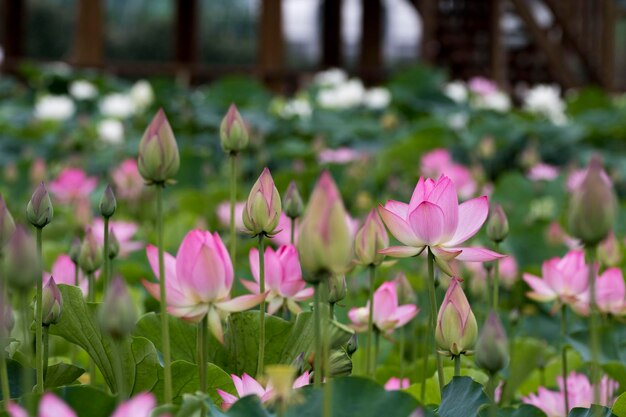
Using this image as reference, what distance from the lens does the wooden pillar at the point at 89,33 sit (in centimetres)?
581

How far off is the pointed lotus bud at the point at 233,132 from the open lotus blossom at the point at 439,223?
0.17m

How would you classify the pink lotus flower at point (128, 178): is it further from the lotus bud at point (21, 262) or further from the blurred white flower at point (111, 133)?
the lotus bud at point (21, 262)

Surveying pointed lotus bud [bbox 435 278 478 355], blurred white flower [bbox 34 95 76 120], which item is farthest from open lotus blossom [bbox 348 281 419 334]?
blurred white flower [bbox 34 95 76 120]

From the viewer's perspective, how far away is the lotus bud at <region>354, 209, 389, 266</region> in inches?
28.3

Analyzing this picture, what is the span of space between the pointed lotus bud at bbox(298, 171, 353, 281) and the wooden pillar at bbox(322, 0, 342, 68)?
7975 mm

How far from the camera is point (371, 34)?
8.58 m

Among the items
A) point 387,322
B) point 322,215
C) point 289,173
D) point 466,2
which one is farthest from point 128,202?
point 466,2

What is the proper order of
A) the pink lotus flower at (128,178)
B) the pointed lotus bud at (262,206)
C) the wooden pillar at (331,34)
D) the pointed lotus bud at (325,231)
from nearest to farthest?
the pointed lotus bud at (325,231) < the pointed lotus bud at (262,206) < the pink lotus flower at (128,178) < the wooden pillar at (331,34)

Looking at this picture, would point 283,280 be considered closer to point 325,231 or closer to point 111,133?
point 325,231

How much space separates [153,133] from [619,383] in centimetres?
52

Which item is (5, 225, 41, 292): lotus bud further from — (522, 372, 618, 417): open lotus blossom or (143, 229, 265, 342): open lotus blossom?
(522, 372, 618, 417): open lotus blossom

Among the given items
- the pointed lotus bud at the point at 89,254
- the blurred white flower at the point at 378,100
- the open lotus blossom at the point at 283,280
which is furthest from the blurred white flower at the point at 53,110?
the open lotus blossom at the point at 283,280

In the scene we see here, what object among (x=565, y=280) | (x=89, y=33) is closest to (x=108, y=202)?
(x=565, y=280)

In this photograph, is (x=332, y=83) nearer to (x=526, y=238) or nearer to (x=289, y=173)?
(x=289, y=173)
